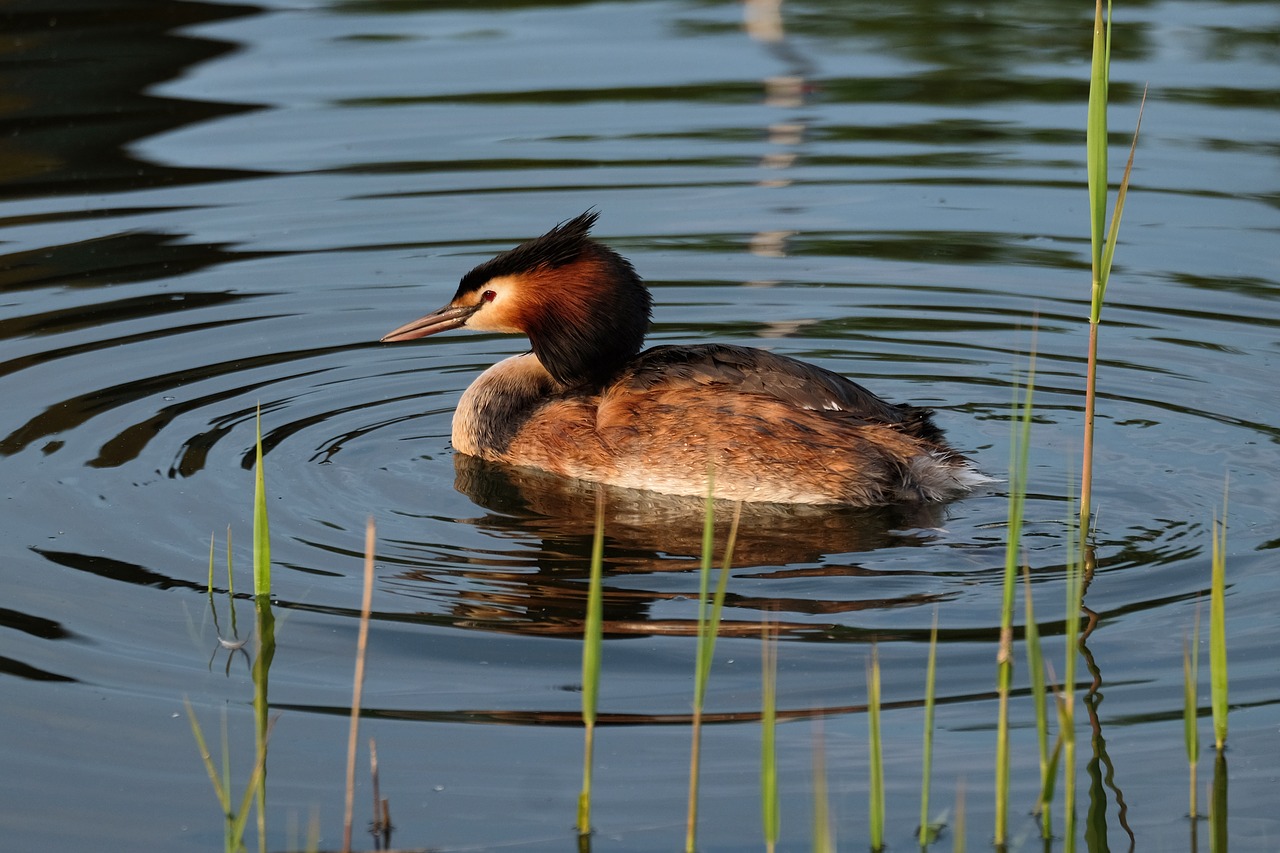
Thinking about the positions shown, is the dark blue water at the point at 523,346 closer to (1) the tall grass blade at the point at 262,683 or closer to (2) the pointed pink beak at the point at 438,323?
(1) the tall grass blade at the point at 262,683

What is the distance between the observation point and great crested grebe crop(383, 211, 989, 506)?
682 centimetres

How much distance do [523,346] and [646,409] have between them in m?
2.65

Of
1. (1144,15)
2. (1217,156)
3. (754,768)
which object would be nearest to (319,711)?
(754,768)

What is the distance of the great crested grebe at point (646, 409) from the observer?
22.4 ft

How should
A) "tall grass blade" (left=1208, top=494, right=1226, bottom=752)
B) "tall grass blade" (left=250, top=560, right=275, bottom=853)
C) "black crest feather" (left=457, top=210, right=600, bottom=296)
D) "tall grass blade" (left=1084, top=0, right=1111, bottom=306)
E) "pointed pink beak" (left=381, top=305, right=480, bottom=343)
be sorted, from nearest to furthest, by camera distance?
1. "tall grass blade" (left=1208, top=494, right=1226, bottom=752)
2. "tall grass blade" (left=250, top=560, right=275, bottom=853)
3. "tall grass blade" (left=1084, top=0, right=1111, bottom=306)
4. "black crest feather" (left=457, top=210, right=600, bottom=296)
5. "pointed pink beak" (left=381, top=305, right=480, bottom=343)

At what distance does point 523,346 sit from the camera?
965 cm

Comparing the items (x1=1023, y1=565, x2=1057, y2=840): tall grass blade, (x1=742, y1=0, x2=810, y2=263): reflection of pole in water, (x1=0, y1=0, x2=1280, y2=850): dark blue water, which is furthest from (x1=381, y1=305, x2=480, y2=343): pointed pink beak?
(x1=1023, y1=565, x2=1057, y2=840): tall grass blade

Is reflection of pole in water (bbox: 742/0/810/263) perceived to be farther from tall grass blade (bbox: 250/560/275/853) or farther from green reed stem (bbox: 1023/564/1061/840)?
green reed stem (bbox: 1023/564/1061/840)

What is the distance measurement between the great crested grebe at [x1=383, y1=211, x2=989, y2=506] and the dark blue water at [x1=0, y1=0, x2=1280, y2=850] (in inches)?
6.8

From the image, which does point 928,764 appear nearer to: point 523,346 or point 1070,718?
point 1070,718

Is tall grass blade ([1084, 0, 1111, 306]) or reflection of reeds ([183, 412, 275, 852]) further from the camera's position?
tall grass blade ([1084, 0, 1111, 306])

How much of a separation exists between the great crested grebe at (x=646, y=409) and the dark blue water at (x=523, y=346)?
17 centimetres

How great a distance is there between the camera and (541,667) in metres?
5.32

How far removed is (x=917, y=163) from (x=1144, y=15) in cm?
428
